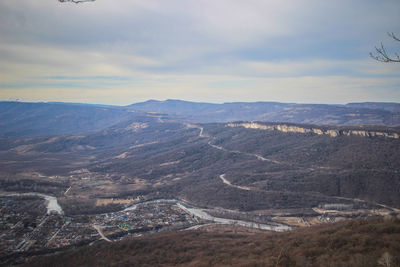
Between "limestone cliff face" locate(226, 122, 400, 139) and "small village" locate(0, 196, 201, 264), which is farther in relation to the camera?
"limestone cliff face" locate(226, 122, 400, 139)

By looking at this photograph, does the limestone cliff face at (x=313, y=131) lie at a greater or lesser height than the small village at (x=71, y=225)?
greater

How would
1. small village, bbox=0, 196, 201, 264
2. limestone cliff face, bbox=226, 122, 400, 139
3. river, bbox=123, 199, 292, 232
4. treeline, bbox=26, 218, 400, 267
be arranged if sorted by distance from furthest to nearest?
limestone cliff face, bbox=226, 122, 400, 139 < river, bbox=123, 199, 292, 232 < small village, bbox=0, 196, 201, 264 < treeline, bbox=26, 218, 400, 267

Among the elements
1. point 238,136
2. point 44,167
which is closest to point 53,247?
point 44,167

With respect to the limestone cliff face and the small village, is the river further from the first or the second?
the limestone cliff face

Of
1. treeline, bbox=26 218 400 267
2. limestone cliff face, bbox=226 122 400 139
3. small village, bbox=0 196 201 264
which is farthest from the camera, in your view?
limestone cliff face, bbox=226 122 400 139

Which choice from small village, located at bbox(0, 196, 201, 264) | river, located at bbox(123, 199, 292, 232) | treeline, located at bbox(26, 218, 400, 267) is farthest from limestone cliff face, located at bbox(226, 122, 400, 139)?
treeline, located at bbox(26, 218, 400, 267)

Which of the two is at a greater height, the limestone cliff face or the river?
the limestone cliff face

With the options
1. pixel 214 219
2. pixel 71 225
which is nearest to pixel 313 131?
pixel 214 219

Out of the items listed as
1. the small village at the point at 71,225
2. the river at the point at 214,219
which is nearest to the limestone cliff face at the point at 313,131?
the river at the point at 214,219

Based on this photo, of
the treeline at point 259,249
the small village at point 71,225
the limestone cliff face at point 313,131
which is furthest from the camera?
the limestone cliff face at point 313,131

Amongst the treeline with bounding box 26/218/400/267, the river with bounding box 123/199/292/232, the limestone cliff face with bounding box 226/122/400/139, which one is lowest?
the river with bounding box 123/199/292/232

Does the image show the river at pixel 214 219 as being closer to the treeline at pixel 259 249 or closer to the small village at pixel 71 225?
the small village at pixel 71 225
